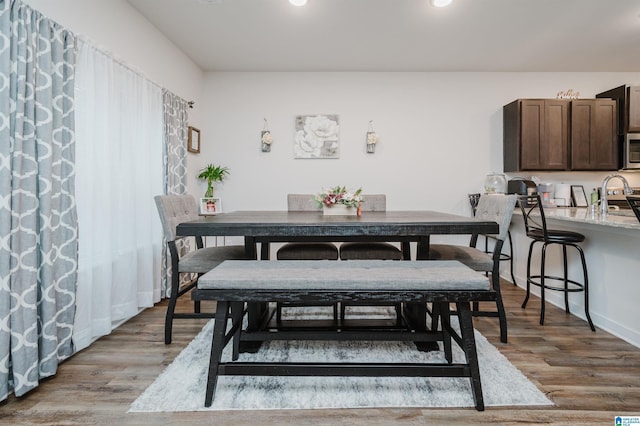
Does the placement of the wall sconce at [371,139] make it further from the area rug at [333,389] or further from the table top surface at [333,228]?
the area rug at [333,389]

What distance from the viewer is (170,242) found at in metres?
2.23

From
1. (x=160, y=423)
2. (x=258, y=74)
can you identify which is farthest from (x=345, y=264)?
(x=258, y=74)

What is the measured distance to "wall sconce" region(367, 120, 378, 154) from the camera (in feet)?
13.8

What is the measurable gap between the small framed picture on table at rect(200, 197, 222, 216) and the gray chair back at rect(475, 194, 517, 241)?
2.78 metres

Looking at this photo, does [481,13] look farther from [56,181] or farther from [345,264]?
[56,181]

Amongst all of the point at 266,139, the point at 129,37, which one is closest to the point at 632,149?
the point at 266,139

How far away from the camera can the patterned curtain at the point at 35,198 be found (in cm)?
156

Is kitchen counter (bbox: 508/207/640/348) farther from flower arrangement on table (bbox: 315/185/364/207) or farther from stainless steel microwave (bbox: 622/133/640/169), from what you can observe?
stainless steel microwave (bbox: 622/133/640/169)

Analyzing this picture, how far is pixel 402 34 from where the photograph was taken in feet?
10.7

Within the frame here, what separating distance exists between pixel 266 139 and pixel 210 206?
1127mm

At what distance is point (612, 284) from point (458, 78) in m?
2.99

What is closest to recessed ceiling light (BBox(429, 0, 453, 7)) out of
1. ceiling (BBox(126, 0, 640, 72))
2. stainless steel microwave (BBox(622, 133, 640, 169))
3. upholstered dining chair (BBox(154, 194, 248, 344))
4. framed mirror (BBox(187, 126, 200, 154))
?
ceiling (BBox(126, 0, 640, 72))

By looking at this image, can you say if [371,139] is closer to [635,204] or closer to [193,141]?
[193,141]

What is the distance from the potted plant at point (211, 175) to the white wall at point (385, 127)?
12cm
